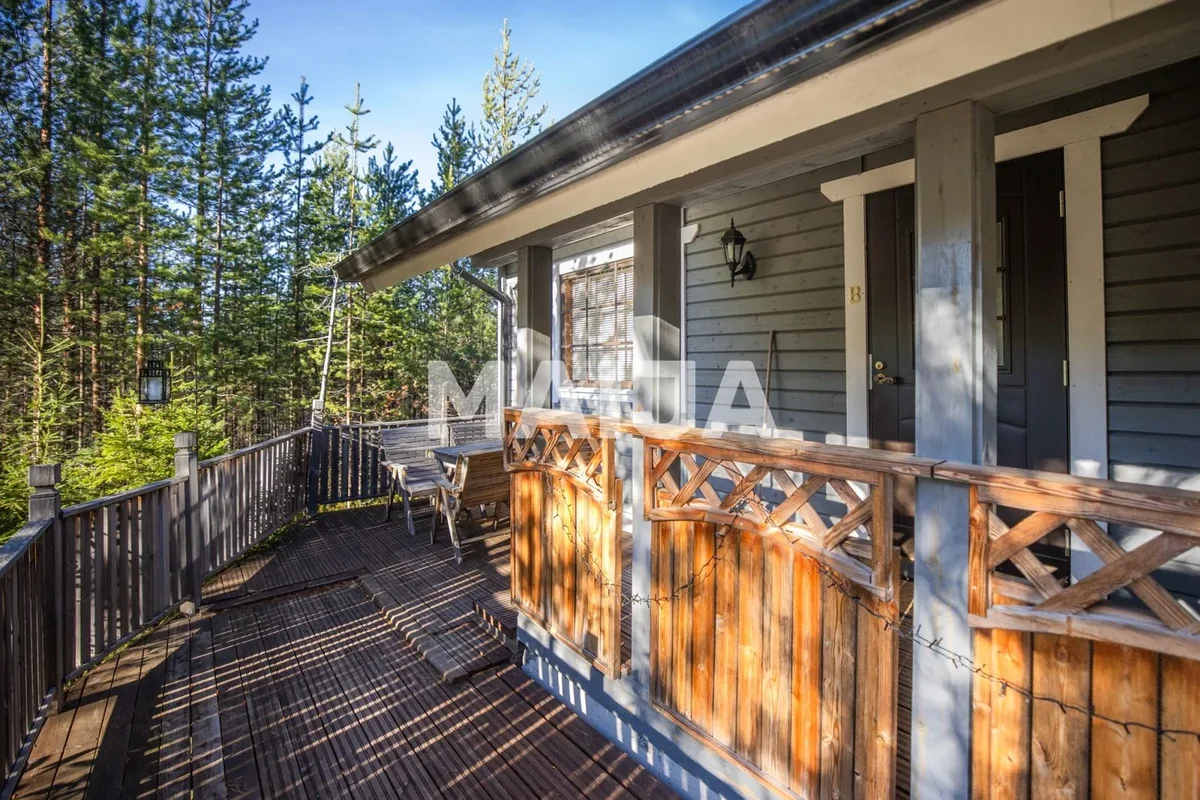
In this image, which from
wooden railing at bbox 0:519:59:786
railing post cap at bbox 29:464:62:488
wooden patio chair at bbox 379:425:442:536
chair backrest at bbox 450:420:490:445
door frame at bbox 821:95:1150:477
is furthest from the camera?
chair backrest at bbox 450:420:490:445

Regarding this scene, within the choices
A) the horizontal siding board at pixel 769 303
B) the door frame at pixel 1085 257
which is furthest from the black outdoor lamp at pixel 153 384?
the door frame at pixel 1085 257

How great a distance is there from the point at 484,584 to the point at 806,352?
270cm

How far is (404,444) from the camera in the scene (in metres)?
6.21

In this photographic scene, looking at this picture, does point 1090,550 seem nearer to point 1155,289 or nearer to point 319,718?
point 1155,289

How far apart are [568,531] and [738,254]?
2333 millimetres

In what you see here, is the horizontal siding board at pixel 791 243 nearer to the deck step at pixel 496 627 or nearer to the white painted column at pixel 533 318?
the white painted column at pixel 533 318

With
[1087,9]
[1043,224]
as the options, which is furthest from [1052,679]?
[1043,224]

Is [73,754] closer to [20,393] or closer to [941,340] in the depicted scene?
[941,340]

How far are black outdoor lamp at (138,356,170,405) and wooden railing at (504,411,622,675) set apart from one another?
410cm

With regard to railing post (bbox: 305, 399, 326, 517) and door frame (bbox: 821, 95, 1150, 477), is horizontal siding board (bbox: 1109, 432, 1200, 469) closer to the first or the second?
door frame (bbox: 821, 95, 1150, 477)

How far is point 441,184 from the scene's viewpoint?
14789 mm

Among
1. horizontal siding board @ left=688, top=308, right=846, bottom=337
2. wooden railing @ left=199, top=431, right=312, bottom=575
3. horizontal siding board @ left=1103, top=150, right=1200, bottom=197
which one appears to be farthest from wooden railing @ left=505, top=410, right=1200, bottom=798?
wooden railing @ left=199, top=431, right=312, bottom=575

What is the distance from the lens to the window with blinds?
4.88 metres

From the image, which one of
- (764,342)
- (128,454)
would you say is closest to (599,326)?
(764,342)
